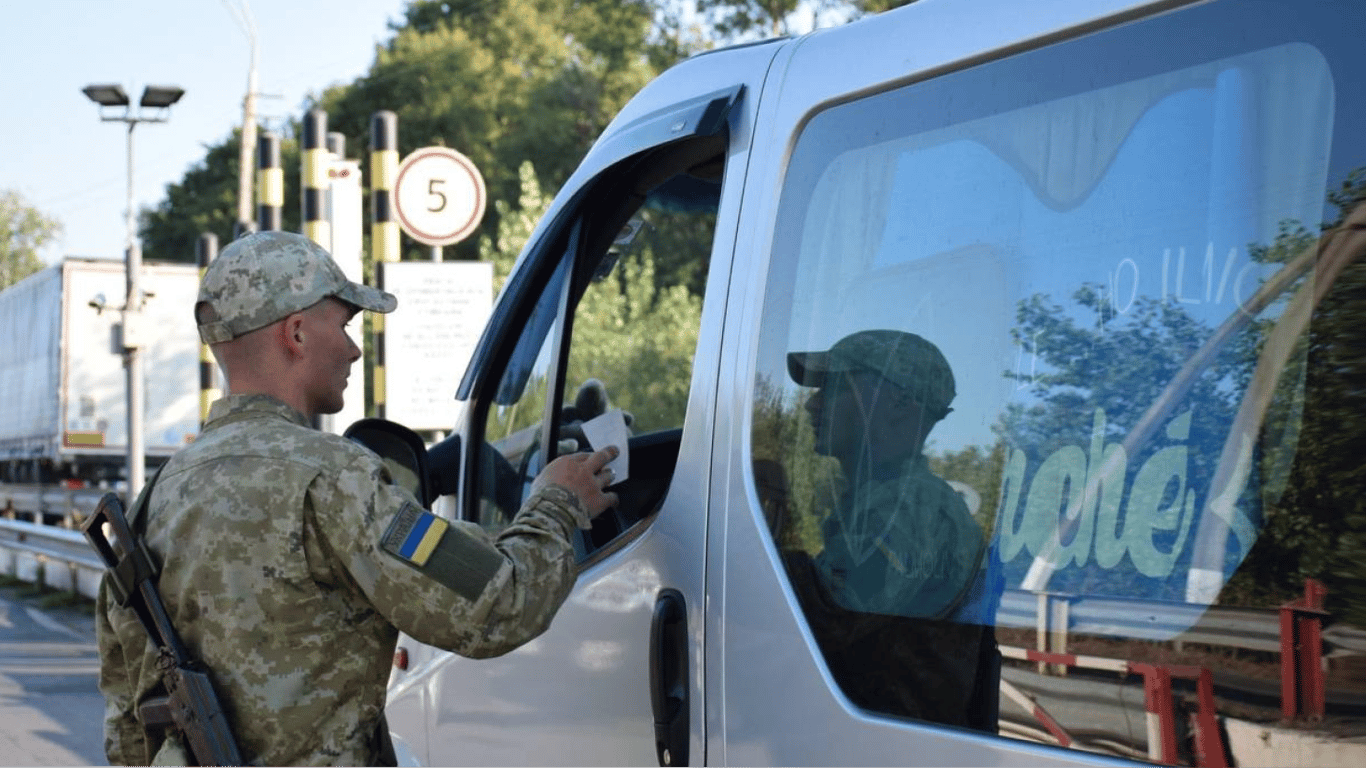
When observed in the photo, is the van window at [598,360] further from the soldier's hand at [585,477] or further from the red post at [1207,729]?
the red post at [1207,729]

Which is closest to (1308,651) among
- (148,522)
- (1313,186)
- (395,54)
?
(1313,186)

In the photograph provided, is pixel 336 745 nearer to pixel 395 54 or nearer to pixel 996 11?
pixel 996 11

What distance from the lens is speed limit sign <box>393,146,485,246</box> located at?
941 cm

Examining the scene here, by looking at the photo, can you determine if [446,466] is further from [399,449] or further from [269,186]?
[269,186]

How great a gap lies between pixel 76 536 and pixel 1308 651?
12.1 m

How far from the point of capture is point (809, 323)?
2551 millimetres

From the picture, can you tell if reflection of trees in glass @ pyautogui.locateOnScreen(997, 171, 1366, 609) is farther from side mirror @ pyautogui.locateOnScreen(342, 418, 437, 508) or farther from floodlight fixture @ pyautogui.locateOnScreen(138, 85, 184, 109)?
floodlight fixture @ pyautogui.locateOnScreen(138, 85, 184, 109)

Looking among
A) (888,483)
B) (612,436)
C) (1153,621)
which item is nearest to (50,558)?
(612,436)

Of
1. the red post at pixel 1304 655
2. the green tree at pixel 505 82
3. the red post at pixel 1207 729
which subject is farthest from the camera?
the green tree at pixel 505 82

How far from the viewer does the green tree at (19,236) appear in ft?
254

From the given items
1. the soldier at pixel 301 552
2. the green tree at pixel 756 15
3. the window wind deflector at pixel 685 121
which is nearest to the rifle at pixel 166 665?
the soldier at pixel 301 552

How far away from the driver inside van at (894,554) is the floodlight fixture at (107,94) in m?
17.8

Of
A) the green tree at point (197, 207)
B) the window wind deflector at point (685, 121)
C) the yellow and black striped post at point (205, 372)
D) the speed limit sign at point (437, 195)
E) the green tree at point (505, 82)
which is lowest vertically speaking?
the yellow and black striped post at point (205, 372)

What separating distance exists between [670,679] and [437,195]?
23.3ft
